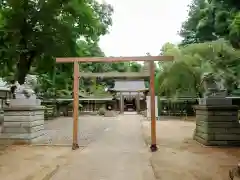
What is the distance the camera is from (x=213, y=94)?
8.21 metres

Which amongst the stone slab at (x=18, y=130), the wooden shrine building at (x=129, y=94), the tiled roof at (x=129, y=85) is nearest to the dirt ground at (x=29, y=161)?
the stone slab at (x=18, y=130)

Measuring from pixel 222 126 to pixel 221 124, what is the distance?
6cm

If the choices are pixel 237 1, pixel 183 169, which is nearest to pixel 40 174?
pixel 183 169

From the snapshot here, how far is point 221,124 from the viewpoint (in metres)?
7.90

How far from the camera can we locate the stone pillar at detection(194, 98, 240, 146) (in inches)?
309

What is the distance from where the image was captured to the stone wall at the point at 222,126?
784 centimetres

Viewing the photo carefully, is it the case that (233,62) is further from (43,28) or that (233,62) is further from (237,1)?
(43,28)

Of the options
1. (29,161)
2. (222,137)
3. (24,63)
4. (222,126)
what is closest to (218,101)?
(222,126)

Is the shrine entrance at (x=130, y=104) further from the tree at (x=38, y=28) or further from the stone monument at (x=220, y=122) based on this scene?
the stone monument at (x=220, y=122)

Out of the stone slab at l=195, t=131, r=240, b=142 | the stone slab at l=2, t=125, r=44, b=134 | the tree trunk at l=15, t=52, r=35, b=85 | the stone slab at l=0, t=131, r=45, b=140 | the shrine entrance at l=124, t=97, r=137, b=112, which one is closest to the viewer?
the stone slab at l=195, t=131, r=240, b=142

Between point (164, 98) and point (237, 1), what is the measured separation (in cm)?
1646

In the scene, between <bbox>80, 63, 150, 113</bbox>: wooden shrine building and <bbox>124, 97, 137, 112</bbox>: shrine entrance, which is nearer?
<bbox>80, 63, 150, 113</bbox>: wooden shrine building

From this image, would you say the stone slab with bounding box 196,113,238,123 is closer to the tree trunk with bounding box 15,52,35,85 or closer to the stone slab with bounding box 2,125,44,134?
the stone slab with bounding box 2,125,44,134

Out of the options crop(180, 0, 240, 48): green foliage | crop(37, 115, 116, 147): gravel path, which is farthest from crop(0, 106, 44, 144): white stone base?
crop(180, 0, 240, 48): green foliage
